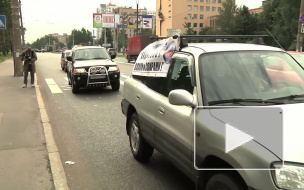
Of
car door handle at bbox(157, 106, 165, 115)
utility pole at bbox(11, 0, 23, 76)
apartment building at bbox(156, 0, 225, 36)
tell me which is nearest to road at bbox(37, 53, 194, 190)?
car door handle at bbox(157, 106, 165, 115)

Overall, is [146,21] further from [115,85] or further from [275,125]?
[275,125]

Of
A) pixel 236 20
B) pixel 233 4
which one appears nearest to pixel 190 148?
pixel 236 20

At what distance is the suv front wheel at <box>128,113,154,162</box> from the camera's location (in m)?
5.02

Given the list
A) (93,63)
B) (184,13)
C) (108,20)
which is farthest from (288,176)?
(184,13)

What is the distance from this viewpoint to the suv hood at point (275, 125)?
236 centimetres

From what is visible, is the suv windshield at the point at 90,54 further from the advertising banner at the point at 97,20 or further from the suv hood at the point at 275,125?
the advertising banner at the point at 97,20

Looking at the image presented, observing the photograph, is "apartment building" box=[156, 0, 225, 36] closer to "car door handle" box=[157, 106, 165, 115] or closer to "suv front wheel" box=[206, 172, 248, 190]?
"car door handle" box=[157, 106, 165, 115]

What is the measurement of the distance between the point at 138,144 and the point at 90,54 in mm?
8952

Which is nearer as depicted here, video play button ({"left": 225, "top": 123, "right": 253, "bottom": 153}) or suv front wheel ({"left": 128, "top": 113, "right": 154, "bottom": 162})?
video play button ({"left": 225, "top": 123, "right": 253, "bottom": 153})

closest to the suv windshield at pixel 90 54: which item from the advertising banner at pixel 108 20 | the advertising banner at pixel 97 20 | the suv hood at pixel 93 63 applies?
the suv hood at pixel 93 63

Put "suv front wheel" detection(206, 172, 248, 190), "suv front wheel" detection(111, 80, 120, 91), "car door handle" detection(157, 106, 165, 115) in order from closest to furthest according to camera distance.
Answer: "suv front wheel" detection(206, 172, 248, 190) → "car door handle" detection(157, 106, 165, 115) → "suv front wheel" detection(111, 80, 120, 91)

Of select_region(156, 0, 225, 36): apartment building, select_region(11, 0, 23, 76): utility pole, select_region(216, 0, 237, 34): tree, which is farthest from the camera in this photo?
select_region(156, 0, 225, 36): apartment building

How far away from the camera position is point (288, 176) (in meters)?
2.28

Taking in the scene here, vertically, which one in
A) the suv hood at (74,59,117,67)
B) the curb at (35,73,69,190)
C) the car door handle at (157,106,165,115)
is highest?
the suv hood at (74,59,117,67)
